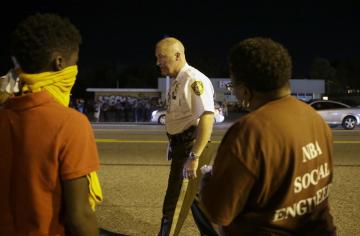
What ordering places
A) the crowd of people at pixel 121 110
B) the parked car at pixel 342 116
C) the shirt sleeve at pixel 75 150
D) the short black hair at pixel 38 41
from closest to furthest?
the shirt sleeve at pixel 75 150 → the short black hair at pixel 38 41 → the parked car at pixel 342 116 → the crowd of people at pixel 121 110

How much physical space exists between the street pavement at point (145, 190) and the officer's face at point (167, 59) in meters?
1.97

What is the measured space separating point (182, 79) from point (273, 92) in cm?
214

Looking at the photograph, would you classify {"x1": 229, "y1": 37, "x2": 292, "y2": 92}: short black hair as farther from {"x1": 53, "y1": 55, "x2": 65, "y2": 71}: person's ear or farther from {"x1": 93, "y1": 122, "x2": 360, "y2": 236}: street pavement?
{"x1": 93, "y1": 122, "x2": 360, "y2": 236}: street pavement

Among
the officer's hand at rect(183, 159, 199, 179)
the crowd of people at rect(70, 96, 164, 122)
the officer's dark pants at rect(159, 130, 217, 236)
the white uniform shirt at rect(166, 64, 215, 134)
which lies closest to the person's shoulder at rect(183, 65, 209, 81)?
the white uniform shirt at rect(166, 64, 215, 134)

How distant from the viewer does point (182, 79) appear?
4387 millimetres

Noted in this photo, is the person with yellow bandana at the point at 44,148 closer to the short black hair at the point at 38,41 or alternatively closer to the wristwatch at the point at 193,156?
the short black hair at the point at 38,41

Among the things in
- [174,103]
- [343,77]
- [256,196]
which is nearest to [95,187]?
[256,196]

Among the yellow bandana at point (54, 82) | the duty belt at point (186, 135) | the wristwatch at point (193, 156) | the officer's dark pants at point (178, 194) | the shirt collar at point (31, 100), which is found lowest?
the officer's dark pants at point (178, 194)

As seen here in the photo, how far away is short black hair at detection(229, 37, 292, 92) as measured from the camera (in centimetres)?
225

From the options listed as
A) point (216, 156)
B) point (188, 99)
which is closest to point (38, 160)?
point (216, 156)

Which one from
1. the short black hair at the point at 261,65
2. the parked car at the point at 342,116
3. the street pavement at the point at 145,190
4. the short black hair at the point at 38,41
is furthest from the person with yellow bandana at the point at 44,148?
the parked car at the point at 342,116

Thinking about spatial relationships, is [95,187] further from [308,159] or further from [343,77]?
[343,77]

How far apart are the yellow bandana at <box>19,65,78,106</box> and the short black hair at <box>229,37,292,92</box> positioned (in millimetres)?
721

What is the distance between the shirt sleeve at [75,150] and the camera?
203 centimetres
